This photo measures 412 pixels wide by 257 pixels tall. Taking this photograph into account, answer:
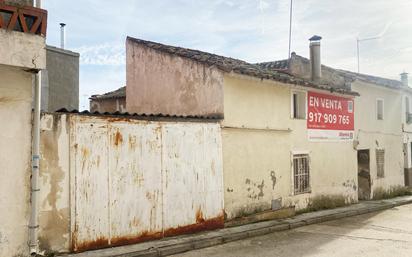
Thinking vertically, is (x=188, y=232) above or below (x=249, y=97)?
below

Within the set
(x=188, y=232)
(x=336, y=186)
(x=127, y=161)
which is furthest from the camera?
(x=336, y=186)

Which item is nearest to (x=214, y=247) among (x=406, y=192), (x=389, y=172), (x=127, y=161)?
(x=127, y=161)

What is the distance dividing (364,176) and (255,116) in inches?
333

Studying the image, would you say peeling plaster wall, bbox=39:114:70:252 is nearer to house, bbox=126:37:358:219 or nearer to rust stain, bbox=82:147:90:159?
rust stain, bbox=82:147:90:159

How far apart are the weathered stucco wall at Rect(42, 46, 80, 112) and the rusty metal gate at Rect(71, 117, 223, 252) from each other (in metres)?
5.19

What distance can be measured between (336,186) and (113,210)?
9602 mm

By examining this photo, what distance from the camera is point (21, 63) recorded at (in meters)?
6.60

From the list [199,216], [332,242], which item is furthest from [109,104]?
[332,242]

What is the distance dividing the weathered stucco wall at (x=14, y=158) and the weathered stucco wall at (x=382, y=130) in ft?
43.6

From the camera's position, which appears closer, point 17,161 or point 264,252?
point 17,161

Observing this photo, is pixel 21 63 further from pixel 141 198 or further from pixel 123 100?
pixel 123 100

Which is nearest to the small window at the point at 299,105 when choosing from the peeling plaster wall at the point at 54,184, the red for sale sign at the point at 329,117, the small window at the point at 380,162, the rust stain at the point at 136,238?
the red for sale sign at the point at 329,117

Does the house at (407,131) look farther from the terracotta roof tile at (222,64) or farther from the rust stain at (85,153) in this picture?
the rust stain at (85,153)

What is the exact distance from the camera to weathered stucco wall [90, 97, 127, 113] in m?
18.1
